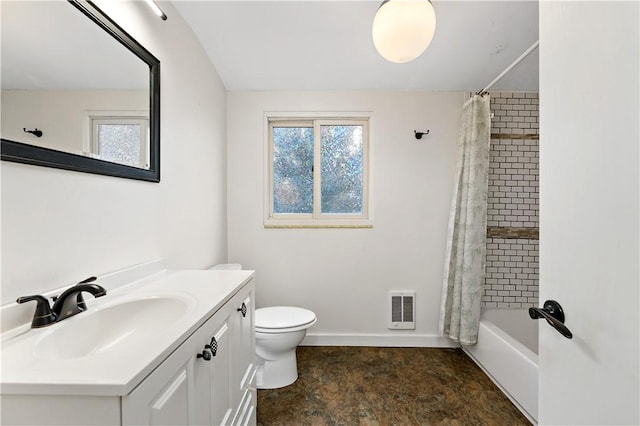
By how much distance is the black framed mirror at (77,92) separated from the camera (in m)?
0.83

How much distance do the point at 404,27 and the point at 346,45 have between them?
0.70 m

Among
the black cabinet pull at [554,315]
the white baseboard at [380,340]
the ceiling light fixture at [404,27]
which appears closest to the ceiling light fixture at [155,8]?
the ceiling light fixture at [404,27]

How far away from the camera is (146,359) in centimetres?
62

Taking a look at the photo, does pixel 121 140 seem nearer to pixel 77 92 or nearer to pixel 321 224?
pixel 77 92

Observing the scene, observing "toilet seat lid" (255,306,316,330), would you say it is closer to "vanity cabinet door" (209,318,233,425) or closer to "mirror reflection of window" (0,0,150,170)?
"vanity cabinet door" (209,318,233,425)

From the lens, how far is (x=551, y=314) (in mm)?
796

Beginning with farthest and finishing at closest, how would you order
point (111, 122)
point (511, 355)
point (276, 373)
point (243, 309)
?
point (276, 373)
point (511, 355)
point (243, 309)
point (111, 122)

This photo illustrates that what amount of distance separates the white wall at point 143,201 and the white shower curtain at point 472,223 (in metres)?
1.93

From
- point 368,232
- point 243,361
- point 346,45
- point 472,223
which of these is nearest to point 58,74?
point 243,361

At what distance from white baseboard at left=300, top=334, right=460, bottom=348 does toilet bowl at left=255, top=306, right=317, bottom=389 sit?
0.51 m

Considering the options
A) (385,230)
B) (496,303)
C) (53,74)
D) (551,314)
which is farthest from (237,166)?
(496,303)

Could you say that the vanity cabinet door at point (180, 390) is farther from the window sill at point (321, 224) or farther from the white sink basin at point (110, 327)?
the window sill at point (321, 224)

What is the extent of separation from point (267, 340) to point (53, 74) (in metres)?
1.65

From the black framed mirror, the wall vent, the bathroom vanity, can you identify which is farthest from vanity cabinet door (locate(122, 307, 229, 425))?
the wall vent
